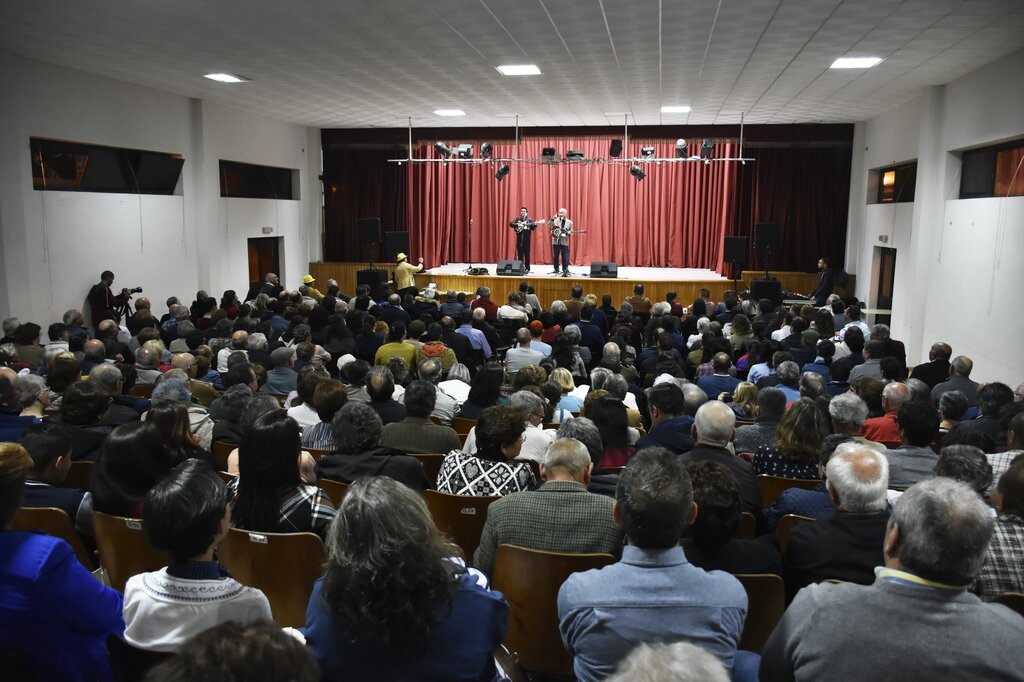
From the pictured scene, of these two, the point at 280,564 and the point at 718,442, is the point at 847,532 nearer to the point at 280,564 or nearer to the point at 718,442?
the point at 718,442

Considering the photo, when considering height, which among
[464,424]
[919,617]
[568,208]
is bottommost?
[464,424]

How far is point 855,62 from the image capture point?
898 cm

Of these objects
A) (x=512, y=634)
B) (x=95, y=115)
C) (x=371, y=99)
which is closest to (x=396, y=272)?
(x=371, y=99)

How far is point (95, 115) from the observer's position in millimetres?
10500

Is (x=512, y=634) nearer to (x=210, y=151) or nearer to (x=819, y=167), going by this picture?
(x=210, y=151)

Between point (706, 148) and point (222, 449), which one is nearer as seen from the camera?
point (222, 449)

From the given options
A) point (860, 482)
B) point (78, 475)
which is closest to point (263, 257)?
point (78, 475)

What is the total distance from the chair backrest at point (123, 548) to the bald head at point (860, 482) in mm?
2496

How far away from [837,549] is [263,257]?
48.3ft

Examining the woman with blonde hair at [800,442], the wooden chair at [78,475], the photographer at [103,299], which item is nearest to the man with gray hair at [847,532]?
the woman with blonde hair at [800,442]

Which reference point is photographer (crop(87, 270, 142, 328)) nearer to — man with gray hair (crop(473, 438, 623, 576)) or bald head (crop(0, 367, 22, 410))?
bald head (crop(0, 367, 22, 410))

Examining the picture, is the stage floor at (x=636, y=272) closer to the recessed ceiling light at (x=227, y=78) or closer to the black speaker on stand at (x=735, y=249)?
the black speaker on stand at (x=735, y=249)

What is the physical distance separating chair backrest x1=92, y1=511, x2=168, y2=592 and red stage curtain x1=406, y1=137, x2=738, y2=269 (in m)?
15.4

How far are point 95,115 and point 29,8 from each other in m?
3.88
